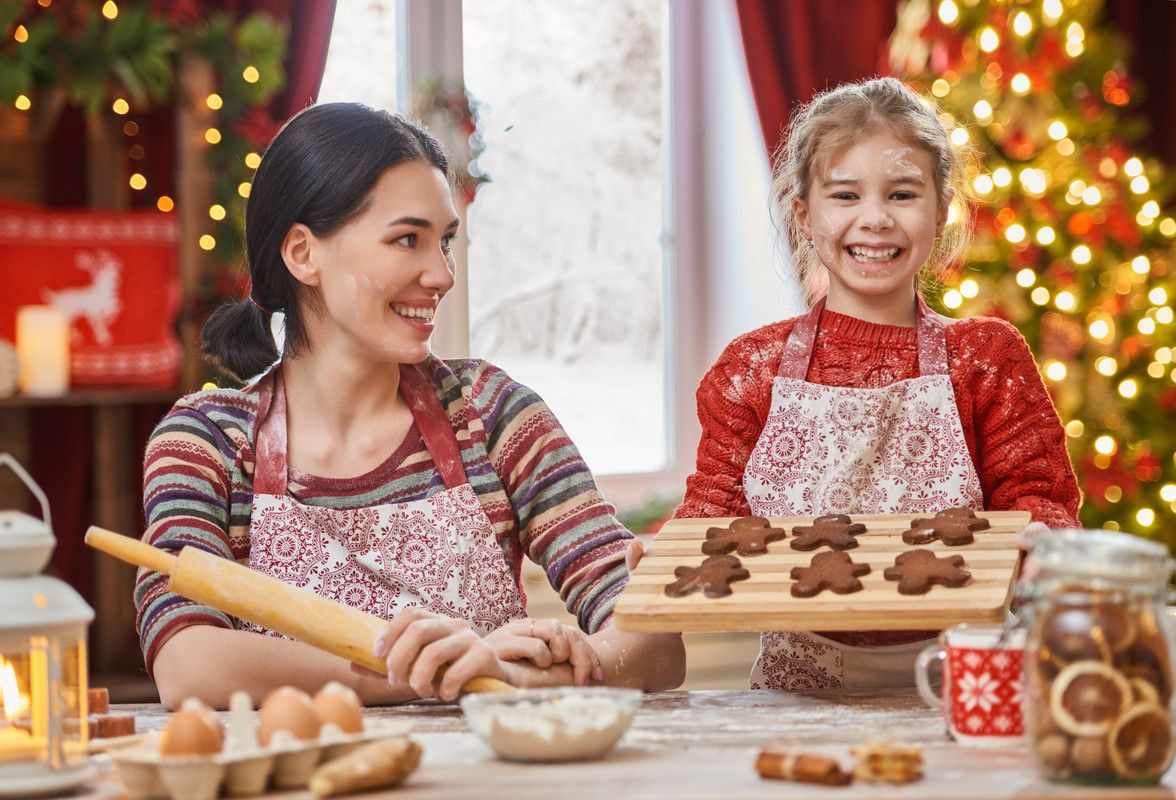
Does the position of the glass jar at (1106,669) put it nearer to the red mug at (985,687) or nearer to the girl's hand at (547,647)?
the red mug at (985,687)

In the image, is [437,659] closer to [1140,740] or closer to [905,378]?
[1140,740]

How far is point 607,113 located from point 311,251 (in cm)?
263

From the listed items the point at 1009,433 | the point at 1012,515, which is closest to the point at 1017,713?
the point at 1012,515

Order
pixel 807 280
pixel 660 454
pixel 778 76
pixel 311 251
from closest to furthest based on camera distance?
pixel 311 251 < pixel 807 280 < pixel 778 76 < pixel 660 454

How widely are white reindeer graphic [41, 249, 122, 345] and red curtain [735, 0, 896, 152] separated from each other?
1.92 m

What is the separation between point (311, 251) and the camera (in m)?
2.11

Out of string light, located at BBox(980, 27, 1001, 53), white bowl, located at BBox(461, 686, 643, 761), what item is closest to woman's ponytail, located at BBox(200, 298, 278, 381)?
white bowl, located at BBox(461, 686, 643, 761)

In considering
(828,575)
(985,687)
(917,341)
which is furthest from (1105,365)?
(985,687)

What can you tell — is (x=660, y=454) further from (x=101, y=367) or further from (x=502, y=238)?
(x=101, y=367)

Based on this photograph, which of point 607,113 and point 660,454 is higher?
point 607,113

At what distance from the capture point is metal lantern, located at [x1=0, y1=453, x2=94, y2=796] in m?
1.32

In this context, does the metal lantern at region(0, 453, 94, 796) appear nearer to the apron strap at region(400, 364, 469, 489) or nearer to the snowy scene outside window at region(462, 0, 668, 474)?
the apron strap at region(400, 364, 469, 489)

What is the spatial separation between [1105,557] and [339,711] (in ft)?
2.21

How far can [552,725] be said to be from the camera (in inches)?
54.1
